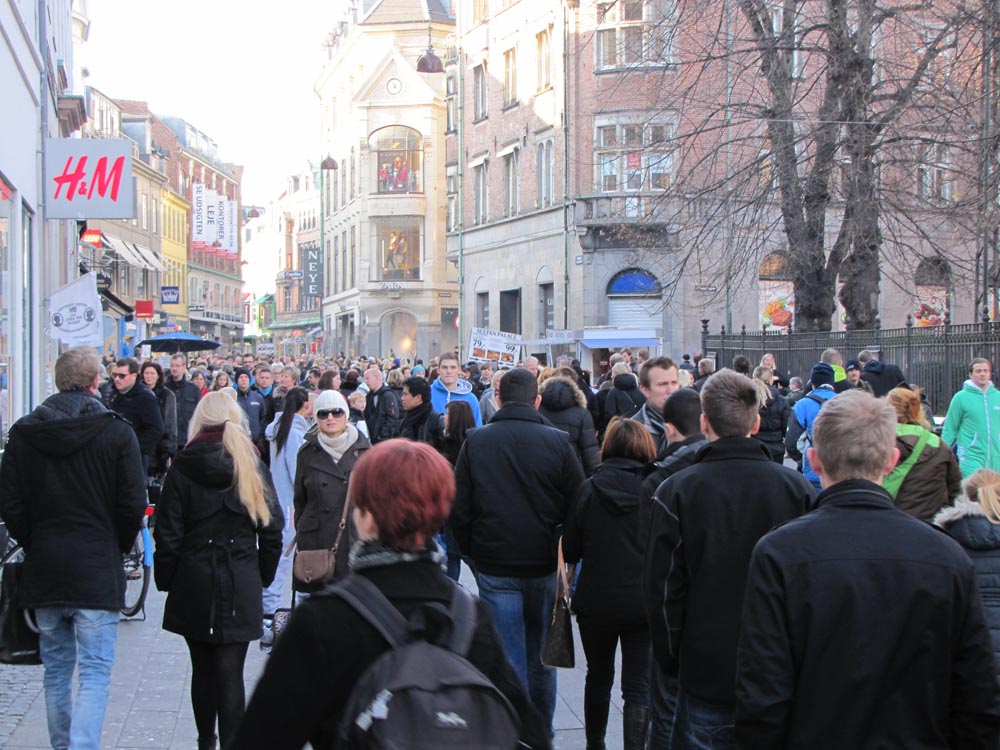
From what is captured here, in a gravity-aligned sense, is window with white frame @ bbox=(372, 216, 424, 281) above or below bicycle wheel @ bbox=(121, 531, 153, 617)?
above

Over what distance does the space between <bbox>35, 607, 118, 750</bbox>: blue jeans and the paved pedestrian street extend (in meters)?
0.79

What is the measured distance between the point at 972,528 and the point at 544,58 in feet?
119

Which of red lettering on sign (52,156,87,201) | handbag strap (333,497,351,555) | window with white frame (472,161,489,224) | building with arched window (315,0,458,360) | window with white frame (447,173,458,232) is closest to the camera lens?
handbag strap (333,497,351,555)

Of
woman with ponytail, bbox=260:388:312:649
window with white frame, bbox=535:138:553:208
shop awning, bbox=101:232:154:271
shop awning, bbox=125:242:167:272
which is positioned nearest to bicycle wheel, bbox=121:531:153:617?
woman with ponytail, bbox=260:388:312:649

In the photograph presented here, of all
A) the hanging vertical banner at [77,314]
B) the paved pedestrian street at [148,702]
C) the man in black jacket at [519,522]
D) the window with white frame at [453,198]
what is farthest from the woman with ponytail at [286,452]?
the window with white frame at [453,198]

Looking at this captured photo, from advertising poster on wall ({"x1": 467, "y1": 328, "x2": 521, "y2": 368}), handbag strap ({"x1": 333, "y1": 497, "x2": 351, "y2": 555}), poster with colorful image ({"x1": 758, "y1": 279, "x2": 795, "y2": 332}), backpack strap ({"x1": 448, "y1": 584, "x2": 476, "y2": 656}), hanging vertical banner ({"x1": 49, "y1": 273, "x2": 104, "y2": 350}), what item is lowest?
handbag strap ({"x1": 333, "y1": 497, "x2": 351, "y2": 555})

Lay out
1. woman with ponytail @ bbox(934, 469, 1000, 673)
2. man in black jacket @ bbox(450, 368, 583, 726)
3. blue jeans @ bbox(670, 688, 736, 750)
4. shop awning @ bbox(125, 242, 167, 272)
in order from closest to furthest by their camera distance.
Result: blue jeans @ bbox(670, 688, 736, 750) < woman with ponytail @ bbox(934, 469, 1000, 673) < man in black jacket @ bbox(450, 368, 583, 726) < shop awning @ bbox(125, 242, 167, 272)

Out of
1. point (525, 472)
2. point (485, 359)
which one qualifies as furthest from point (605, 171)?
point (525, 472)

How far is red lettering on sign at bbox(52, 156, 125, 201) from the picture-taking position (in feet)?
50.5

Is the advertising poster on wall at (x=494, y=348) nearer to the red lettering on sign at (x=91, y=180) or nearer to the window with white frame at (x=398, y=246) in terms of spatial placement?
the red lettering on sign at (x=91, y=180)

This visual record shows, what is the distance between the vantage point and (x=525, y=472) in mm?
6383

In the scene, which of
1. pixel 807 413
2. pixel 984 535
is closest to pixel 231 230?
pixel 807 413

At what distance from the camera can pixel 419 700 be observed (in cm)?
250

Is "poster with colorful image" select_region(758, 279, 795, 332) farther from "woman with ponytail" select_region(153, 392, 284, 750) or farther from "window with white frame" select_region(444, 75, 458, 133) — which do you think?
"woman with ponytail" select_region(153, 392, 284, 750)
